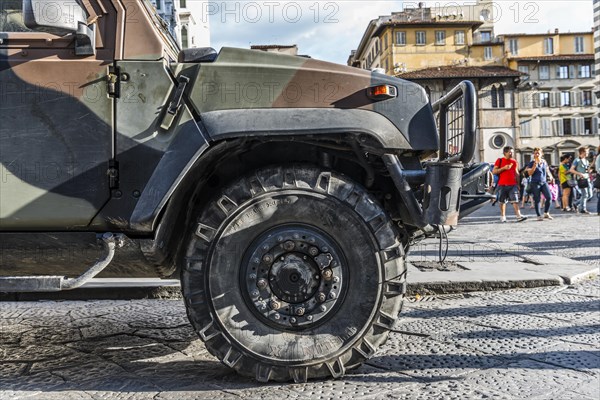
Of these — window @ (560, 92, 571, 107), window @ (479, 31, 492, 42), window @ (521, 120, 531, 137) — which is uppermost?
window @ (479, 31, 492, 42)

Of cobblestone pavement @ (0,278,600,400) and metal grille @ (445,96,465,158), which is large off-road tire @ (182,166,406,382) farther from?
metal grille @ (445,96,465,158)

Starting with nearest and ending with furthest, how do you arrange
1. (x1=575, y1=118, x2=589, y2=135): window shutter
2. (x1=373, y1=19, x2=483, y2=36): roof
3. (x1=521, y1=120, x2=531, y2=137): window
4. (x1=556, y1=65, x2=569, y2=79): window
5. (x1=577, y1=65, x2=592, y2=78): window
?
(x1=373, y1=19, x2=483, y2=36): roof
(x1=521, y1=120, x2=531, y2=137): window
(x1=575, y1=118, x2=589, y2=135): window shutter
(x1=556, y1=65, x2=569, y2=79): window
(x1=577, y1=65, x2=592, y2=78): window

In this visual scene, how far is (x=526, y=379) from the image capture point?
2.82 m

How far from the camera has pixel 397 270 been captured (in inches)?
109

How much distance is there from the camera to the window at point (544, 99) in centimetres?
6034

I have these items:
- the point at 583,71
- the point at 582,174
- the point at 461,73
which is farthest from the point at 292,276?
the point at 583,71

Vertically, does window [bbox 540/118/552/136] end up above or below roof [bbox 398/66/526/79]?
below

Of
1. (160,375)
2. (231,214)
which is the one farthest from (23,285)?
(231,214)

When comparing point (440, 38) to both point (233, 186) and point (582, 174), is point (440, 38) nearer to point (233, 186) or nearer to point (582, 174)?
point (582, 174)

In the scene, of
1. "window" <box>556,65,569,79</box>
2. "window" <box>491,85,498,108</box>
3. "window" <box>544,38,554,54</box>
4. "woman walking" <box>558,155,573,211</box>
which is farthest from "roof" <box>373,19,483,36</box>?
"woman walking" <box>558,155,573,211</box>

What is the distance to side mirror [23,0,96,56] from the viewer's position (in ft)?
8.36

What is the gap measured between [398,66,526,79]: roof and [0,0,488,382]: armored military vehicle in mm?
49980

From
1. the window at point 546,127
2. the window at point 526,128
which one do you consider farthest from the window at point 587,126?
the window at point 526,128

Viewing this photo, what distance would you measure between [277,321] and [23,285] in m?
1.14
